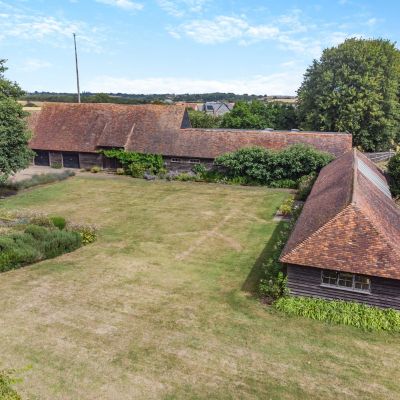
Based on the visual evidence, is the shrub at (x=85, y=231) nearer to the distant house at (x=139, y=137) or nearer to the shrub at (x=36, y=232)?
the shrub at (x=36, y=232)

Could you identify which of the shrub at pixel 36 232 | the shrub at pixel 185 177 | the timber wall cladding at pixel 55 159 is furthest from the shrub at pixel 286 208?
the timber wall cladding at pixel 55 159

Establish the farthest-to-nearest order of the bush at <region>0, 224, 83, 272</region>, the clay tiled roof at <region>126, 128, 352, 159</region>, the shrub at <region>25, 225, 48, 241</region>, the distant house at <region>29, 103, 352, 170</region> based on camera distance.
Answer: the distant house at <region>29, 103, 352, 170</region> → the clay tiled roof at <region>126, 128, 352, 159</region> → the shrub at <region>25, 225, 48, 241</region> → the bush at <region>0, 224, 83, 272</region>

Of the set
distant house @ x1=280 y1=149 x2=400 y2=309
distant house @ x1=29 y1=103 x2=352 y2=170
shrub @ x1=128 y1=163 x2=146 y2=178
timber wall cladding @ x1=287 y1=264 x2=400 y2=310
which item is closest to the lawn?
timber wall cladding @ x1=287 y1=264 x2=400 y2=310

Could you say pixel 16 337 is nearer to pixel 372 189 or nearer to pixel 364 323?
pixel 364 323

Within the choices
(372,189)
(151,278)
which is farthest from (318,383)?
(372,189)

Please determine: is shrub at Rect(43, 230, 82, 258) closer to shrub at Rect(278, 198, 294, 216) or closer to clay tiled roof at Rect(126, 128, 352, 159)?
shrub at Rect(278, 198, 294, 216)

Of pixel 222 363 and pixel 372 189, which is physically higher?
pixel 372 189
